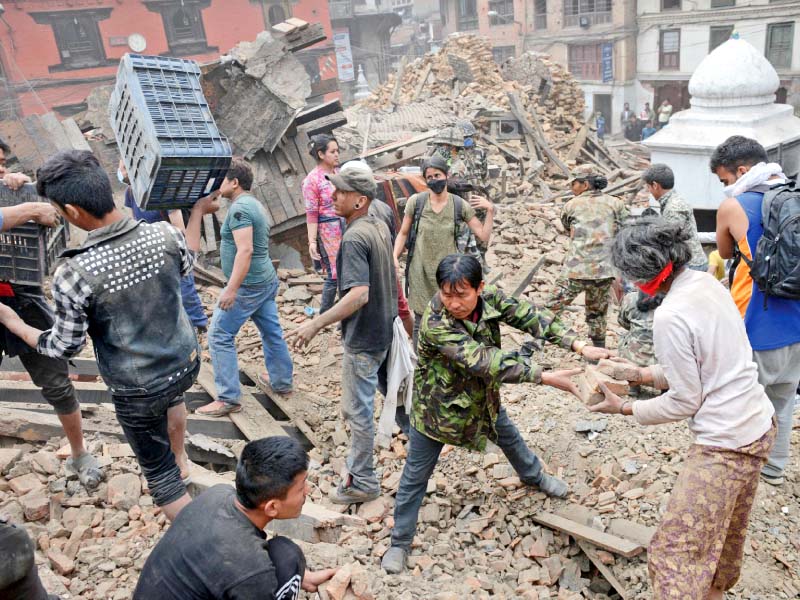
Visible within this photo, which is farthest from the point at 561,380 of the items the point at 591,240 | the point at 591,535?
the point at 591,240

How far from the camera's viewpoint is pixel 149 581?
86.7 inches

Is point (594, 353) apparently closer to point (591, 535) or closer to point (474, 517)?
point (591, 535)

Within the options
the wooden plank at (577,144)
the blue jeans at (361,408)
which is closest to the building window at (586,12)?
the wooden plank at (577,144)

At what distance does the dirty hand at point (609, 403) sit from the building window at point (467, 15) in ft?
147

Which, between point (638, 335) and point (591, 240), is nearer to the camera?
point (638, 335)

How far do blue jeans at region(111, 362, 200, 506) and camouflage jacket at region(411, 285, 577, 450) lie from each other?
1321mm

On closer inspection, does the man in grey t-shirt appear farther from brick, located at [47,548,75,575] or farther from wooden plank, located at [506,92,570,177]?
wooden plank, located at [506,92,570,177]

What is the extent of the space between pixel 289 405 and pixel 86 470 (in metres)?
1.76

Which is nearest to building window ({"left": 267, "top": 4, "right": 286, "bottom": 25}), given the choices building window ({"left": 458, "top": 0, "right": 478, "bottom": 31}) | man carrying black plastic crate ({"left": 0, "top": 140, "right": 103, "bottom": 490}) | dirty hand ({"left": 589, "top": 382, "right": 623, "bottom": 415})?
building window ({"left": 458, "top": 0, "right": 478, "bottom": 31})

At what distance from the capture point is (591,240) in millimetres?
6008

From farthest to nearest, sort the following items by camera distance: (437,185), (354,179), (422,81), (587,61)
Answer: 1. (587,61)
2. (422,81)
3. (437,185)
4. (354,179)

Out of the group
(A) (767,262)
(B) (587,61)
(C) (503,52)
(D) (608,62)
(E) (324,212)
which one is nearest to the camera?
(A) (767,262)

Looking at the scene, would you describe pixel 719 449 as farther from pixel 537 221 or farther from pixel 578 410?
pixel 537 221

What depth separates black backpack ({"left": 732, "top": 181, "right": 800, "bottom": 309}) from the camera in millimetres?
3727
